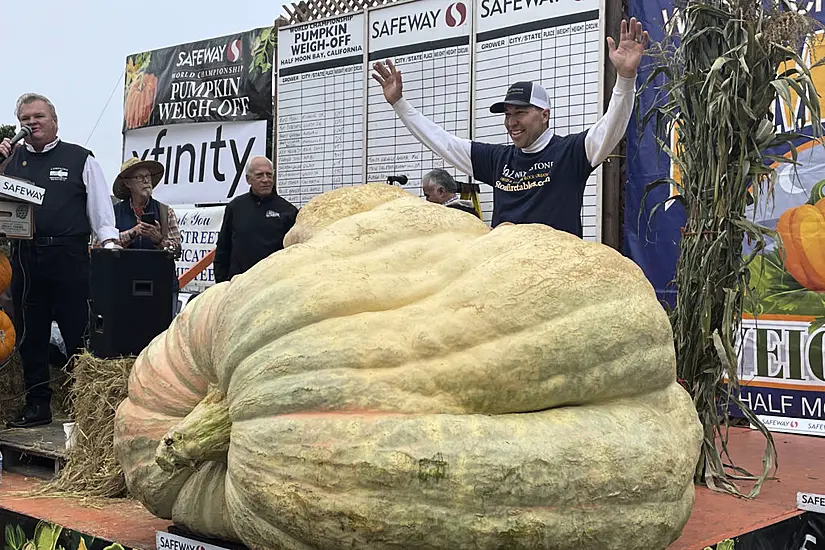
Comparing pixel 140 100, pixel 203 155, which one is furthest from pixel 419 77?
pixel 140 100

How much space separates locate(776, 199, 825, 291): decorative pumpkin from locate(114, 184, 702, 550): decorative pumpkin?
9.34ft

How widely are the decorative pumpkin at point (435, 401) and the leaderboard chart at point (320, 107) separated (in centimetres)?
528

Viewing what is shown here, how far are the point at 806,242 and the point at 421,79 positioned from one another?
312 cm

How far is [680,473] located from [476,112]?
185 inches

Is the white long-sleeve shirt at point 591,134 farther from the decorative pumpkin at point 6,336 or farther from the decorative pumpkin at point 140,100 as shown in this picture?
the decorative pumpkin at point 140,100

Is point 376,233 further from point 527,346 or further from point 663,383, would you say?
point 663,383

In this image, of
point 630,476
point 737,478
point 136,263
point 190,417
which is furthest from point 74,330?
point 630,476

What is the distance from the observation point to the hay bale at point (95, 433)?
2742 mm

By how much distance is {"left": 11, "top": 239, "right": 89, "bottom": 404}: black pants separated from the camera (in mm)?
4074

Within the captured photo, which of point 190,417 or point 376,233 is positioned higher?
point 376,233

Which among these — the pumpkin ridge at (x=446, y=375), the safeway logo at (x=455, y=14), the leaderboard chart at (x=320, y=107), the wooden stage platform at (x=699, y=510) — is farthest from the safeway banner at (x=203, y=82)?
the pumpkin ridge at (x=446, y=375)

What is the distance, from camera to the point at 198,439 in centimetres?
168

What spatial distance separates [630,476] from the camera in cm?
156

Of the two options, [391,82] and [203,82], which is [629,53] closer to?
[391,82]
